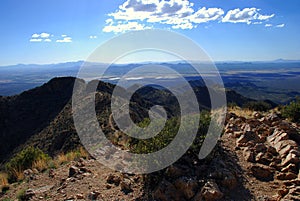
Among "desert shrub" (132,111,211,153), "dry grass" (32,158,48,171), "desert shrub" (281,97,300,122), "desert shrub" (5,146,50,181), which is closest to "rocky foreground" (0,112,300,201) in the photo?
"desert shrub" (132,111,211,153)

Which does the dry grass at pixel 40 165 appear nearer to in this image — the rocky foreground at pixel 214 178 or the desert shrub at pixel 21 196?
the rocky foreground at pixel 214 178

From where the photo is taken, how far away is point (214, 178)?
580 cm

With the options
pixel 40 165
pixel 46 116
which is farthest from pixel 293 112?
pixel 46 116

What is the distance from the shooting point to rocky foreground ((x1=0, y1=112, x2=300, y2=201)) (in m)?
5.54

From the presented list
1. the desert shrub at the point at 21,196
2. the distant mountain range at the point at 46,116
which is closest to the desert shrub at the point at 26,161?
the desert shrub at the point at 21,196

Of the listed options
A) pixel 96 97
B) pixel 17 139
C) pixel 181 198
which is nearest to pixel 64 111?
pixel 96 97

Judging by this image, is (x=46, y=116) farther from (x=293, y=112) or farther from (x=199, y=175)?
(x=199, y=175)

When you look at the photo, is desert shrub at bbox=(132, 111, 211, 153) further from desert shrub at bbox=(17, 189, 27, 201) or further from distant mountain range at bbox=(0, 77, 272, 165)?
distant mountain range at bbox=(0, 77, 272, 165)

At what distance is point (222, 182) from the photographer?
5.69 meters

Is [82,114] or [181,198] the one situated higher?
[181,198]

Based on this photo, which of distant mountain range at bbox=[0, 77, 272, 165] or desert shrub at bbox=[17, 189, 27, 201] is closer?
desert shrub at bbox=[17, 189, 27, 201]

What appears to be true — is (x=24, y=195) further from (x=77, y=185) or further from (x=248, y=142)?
(x=248, y=142)

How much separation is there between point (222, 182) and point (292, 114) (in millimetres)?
5620

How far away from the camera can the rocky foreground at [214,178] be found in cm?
554
